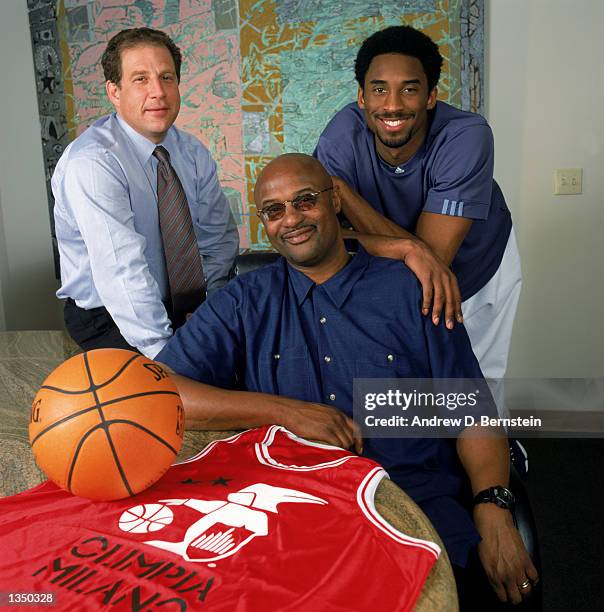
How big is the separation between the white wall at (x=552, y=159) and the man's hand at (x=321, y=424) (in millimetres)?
2314

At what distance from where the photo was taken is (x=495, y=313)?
2629 millimetres

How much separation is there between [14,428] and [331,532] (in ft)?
2.54

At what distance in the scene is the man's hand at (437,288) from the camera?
156 centimetres

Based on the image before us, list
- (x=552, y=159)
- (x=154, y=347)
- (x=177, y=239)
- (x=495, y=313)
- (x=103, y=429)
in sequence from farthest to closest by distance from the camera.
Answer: (x=552, y=159) → (x=495, y=313) → (x=177, y=239) → (x=154, y=347) → (x=103, y=429)

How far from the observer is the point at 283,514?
0.98 m

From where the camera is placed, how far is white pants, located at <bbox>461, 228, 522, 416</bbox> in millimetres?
2559

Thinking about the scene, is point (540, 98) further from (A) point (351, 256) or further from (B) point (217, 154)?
(A) point (351, 256)

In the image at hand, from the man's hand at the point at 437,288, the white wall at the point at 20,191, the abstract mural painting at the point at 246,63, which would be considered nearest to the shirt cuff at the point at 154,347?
the man's hand at the point at 437,288

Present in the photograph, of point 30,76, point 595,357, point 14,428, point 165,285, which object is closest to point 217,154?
point 30,76

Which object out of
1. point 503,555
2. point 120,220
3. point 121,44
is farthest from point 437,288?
point 121,44

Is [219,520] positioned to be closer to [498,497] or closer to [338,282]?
[498,497]

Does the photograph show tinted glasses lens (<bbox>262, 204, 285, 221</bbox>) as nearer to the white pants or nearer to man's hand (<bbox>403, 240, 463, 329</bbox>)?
man's hand (<bbox>403, 240, 463, 329</bbox>)

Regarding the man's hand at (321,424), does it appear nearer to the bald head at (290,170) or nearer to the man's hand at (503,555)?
the man's hand at (503,555)

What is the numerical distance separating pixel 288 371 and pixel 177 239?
35.5 inches
